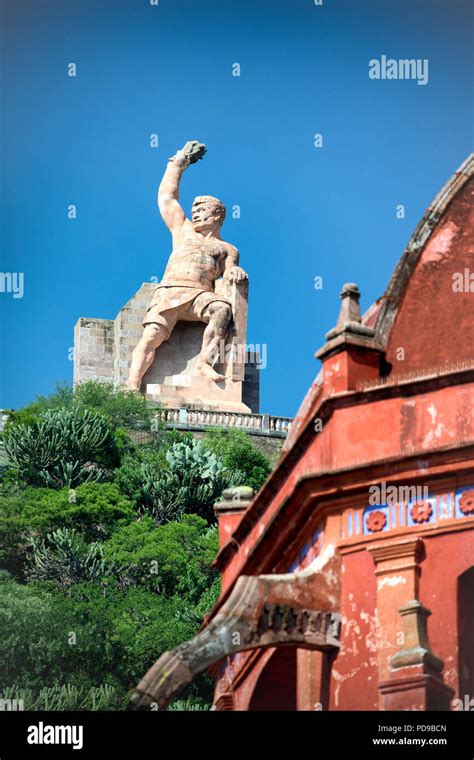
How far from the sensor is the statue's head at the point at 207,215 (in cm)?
5934

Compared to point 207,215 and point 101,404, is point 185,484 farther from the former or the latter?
point 207,215

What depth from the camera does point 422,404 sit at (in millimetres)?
21609

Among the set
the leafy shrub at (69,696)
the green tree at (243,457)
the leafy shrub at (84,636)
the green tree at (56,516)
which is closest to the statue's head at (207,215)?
the green tree at (243,457)

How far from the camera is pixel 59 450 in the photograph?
4962 centimetres

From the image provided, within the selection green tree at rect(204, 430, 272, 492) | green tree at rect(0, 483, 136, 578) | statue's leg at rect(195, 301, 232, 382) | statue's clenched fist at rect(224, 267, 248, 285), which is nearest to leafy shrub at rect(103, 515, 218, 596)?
green tree at rect(0, 483, 136, 578)

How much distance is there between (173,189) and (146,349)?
436 cm

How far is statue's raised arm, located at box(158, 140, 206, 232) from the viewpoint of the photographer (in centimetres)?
5941

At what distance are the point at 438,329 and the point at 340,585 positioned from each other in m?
3.27

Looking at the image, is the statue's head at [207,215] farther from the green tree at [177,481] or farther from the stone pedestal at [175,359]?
the green tree at [177,481]

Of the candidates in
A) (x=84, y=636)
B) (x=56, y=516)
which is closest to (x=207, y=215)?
(x=56, y=516)

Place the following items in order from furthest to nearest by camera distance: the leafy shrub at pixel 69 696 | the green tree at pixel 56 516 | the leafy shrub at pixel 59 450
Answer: the leafy shrub at pixel 59 450, the green tree at pixel 56 516, the leafy shrub at pixel 69 696

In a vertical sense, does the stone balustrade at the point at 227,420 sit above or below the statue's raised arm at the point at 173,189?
below

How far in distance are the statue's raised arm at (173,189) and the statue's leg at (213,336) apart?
2.66m
